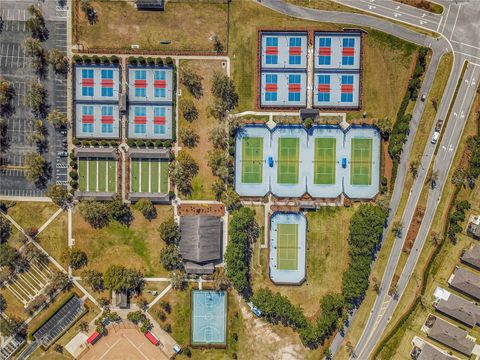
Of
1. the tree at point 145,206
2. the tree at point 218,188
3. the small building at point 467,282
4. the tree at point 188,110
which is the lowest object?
the small building at point 467,282

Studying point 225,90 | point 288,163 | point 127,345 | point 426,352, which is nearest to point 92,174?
point 225,90

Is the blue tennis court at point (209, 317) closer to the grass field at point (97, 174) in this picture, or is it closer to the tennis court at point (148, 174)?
the tennis court at point (148, 174)

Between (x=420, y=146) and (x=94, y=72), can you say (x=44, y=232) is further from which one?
(x=420, y=146)

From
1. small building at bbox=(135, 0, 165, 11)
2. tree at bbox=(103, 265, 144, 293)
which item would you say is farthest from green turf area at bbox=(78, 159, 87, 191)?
small building at bbox=(135, 0, 165, 11)

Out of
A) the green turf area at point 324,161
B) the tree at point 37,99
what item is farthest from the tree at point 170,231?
the tree at point 37,99

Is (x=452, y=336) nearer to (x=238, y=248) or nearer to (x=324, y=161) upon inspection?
(x=324, y=161)

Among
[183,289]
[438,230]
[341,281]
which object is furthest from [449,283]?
[183,289]
